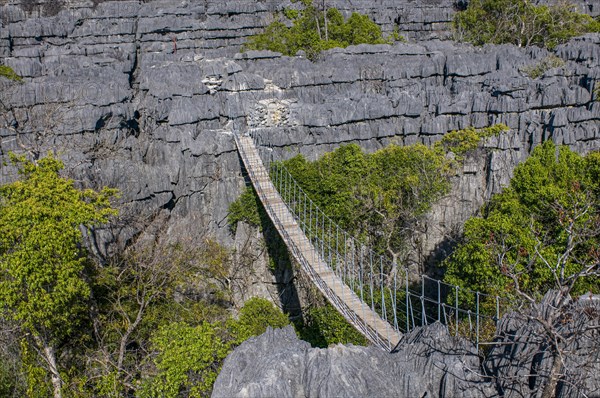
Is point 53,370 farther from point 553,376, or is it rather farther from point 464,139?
point 464,139

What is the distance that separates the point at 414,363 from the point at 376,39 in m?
22.0

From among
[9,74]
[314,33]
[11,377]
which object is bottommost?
[11,377]

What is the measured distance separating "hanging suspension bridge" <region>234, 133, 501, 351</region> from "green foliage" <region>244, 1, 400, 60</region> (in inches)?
327

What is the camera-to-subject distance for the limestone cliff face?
20.0m

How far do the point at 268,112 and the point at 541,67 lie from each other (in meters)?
10.7

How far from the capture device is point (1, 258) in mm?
11594

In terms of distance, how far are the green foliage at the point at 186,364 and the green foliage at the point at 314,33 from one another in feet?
55.8

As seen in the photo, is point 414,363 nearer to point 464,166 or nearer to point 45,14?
point 464,166

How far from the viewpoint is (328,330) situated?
16375 millimetres

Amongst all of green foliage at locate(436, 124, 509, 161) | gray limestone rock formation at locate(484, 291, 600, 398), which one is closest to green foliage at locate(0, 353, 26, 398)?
gray limestone rock formation at locate(484, 291, 600, 398)

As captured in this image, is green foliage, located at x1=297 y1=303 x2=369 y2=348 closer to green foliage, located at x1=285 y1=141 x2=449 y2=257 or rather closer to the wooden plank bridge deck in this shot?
the wooden plank bridge deck

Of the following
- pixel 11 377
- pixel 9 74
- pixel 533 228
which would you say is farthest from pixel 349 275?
pixel 9 74

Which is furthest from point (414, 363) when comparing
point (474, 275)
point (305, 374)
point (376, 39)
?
point (376, 39)

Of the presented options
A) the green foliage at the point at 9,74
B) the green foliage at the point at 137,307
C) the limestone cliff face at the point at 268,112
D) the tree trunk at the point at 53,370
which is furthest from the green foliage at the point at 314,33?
the tree trunk at the point at 53,370
